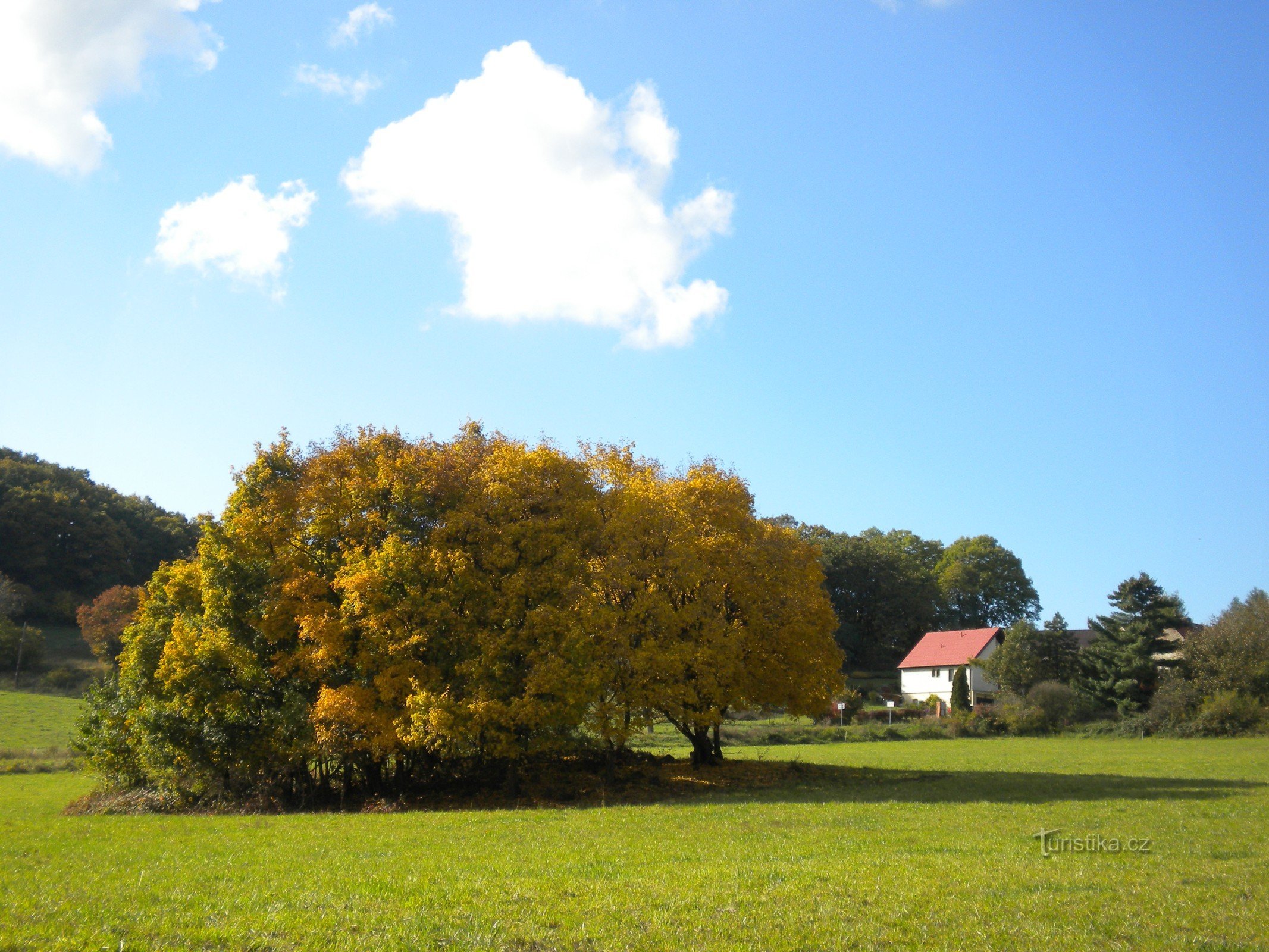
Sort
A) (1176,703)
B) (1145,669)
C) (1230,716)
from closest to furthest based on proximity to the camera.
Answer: (1230,716) → (1176,703) → (1145,669)

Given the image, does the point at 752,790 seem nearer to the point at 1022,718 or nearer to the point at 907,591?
the point at 1022,718

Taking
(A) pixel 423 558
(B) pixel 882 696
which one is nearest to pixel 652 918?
(A) pixel 423 558

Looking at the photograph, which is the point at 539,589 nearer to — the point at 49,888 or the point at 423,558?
the point at 423,558

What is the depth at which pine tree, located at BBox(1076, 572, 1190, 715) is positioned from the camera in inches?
2224

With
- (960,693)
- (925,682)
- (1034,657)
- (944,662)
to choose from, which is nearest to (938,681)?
(925,682)

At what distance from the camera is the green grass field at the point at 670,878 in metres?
8.38

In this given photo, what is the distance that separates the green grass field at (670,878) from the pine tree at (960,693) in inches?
1934

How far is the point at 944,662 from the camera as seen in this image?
3231 inches

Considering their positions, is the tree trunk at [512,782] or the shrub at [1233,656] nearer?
the tree trunk at [512,782]

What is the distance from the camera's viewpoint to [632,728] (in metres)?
25.0

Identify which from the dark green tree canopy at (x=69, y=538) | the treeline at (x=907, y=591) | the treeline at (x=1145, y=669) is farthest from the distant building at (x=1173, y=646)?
the dark green tree canopy at (x=69, y=538)

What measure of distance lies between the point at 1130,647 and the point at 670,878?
56733 millimetres

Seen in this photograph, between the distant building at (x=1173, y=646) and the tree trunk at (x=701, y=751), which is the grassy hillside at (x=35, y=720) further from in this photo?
the distant building at (x=1173, y=646)

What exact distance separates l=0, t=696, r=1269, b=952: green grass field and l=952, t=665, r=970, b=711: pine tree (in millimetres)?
49121
